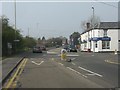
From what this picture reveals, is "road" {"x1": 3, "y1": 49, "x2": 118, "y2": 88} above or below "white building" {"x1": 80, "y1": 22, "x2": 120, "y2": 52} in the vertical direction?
below

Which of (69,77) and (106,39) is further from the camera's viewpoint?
(106,39)

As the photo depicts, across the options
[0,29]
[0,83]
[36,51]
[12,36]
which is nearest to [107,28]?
[36,51]

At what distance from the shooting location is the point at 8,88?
14.0m

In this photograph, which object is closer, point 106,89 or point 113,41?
point 106,89

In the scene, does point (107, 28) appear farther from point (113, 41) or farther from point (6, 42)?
point (6, 42)

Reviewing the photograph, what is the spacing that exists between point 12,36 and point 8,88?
4834 cm

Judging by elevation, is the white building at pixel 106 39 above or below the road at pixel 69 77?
above

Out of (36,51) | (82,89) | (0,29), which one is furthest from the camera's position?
(36,51)

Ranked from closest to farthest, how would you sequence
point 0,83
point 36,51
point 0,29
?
point 0,83 < point 0,29 < point 36,51

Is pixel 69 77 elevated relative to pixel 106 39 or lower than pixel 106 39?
lower

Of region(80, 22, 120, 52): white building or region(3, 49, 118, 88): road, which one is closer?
region(3, 49, 118, 88): road

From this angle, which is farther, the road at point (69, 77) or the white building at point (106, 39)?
the white building at point (106, 39)

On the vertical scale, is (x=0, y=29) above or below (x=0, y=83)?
above

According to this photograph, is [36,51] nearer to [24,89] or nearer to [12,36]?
[12,36]
